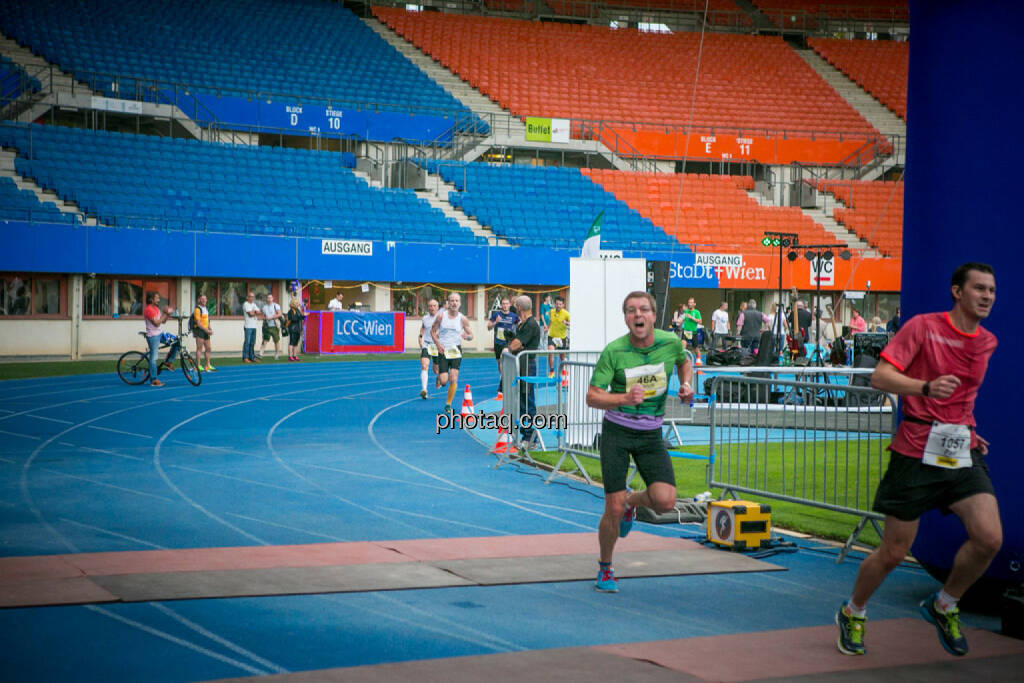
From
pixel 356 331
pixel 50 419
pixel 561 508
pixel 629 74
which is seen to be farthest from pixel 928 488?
pixel 629 74

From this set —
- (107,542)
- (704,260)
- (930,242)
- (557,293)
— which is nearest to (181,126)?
(557,293)

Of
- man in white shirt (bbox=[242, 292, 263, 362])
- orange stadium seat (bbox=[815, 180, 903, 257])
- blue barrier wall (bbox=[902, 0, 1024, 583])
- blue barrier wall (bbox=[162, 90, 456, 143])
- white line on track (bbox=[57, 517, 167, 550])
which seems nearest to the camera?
blue barrier wall (bbox=[902, 0, 1024, 583])

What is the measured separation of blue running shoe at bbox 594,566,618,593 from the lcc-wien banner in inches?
1116

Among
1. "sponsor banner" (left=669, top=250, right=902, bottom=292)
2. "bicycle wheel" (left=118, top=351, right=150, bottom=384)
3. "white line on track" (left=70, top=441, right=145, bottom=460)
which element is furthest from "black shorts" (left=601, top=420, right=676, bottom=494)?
"sponsor banner" (left=669, top=250, right=902, bottom=292)

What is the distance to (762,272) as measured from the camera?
138 ft

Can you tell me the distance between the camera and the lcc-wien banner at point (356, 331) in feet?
115

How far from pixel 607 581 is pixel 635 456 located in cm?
87

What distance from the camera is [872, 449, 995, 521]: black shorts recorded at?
5609 millimetres

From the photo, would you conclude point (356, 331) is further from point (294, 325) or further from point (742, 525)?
point (742, 525)

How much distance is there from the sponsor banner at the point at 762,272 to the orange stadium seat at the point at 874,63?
14.1m

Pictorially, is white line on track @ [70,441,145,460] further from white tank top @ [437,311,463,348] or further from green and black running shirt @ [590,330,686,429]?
green and black running shirt @ [590,330,686,429]

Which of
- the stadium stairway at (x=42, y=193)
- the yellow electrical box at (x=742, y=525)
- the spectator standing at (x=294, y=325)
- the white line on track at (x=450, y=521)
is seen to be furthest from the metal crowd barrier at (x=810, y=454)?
the stadium stairway at (x=42, y=193)

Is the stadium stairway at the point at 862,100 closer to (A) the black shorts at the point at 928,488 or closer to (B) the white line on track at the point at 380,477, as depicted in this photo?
(B) the white line on track at the point at 380,477

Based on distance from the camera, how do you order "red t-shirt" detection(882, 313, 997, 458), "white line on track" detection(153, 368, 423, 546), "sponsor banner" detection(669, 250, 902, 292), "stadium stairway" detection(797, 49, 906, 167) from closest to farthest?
1. "red t-shirt" detection(882, 313, 997, 458)
2. "white line on track" detection(153, 368, 423, 546)
3. "sponsor banner" detection(669, 250, 902, 292)
4. "stadium stairway" detection(797, 49, 906, 167)
